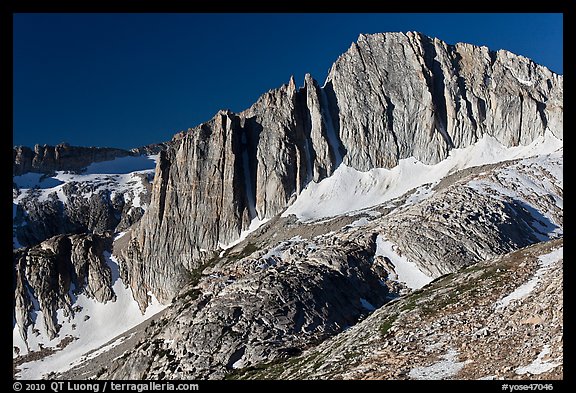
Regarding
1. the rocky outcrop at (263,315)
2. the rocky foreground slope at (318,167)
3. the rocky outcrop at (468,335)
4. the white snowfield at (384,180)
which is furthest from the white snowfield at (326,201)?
the rocky outcrop at (468,335)

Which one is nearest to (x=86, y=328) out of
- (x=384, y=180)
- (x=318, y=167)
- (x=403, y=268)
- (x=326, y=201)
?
(x=326, y=201)

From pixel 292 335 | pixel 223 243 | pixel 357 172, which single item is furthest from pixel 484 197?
pixel 223 243

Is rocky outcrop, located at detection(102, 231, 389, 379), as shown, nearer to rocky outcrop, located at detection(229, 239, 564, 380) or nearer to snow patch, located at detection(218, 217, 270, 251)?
rocky outcrop, located at detection(229, 239, 564, 380)

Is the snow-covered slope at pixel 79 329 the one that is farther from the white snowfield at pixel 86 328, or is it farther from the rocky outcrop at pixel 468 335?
the rocky outcrop at pixel 468 335

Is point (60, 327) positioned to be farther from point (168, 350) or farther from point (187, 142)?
point (168, 350)

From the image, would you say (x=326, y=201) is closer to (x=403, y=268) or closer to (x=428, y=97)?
(x=428, y=97)
